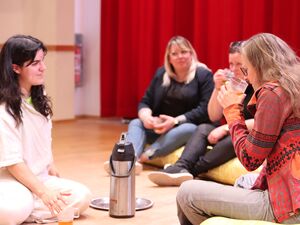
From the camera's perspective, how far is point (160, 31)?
573 cm

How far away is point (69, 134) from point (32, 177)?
3.08 m

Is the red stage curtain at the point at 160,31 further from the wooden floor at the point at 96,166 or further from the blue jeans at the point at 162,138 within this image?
the blue jeans at the point at 162,138

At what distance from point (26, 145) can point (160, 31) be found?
3322 millimetres

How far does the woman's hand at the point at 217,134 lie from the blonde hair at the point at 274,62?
5.29 ft

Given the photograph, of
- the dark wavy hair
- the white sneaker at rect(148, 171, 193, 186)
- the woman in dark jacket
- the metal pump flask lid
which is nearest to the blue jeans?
the woman in dark jacket

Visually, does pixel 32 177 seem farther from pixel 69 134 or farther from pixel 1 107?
pixel 69 134

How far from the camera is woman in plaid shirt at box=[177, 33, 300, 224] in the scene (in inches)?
73.1

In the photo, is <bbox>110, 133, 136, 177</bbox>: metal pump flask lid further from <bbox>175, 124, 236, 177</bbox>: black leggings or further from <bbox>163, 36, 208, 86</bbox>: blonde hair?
<bbox>163, 36, 208, 86</bbox>: blonde hair

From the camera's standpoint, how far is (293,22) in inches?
183

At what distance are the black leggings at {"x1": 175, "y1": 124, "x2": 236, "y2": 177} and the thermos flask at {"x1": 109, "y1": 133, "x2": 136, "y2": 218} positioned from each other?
0.83m

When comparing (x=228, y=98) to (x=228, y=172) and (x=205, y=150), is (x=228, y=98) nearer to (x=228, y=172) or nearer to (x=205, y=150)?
(x=228, y=172)

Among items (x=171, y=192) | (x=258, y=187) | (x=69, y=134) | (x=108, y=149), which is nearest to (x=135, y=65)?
Result: (x=69, y=134)

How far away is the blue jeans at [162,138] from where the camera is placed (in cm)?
388

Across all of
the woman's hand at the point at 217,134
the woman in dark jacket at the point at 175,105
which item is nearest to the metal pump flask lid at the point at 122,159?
the woman's hand at the point at 217,134
